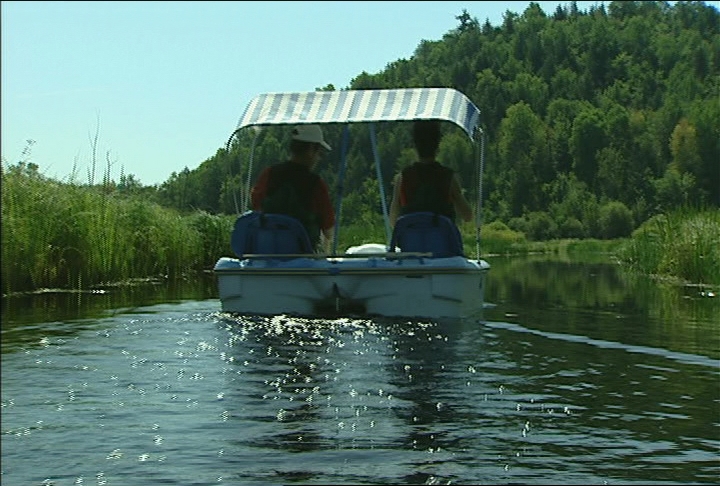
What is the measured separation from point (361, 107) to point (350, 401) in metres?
6.10

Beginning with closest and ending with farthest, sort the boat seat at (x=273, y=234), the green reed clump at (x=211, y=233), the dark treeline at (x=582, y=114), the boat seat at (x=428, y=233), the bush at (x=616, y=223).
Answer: the boat seat at (x=428, y=233)
the boat seat at (x=273, y=234)
the green reed clump at (x=211, y=233)
the bush at (x=616, y=223)
the dark treeline at (x=582, y=114)

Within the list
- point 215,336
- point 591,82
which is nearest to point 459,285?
point 215,336

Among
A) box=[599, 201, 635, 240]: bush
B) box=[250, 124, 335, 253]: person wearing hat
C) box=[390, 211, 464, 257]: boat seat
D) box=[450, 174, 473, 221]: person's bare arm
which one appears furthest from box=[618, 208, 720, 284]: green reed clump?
box=[599, 201, 635, 240]: bush

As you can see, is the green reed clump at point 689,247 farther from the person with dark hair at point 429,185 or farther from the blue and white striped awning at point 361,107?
the person with dark hair at point 429,185

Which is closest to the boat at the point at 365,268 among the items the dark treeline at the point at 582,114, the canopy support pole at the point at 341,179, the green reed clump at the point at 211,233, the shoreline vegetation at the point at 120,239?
the canopy support pole at the point at 341,179

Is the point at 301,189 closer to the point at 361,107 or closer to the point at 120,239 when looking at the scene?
the point at 361,107

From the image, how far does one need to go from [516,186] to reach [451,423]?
4879 inches

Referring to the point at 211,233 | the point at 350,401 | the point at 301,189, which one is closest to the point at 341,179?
the point at 301,189

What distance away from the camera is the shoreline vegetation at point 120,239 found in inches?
643

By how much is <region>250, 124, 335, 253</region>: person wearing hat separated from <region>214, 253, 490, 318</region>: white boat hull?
2.32 ft

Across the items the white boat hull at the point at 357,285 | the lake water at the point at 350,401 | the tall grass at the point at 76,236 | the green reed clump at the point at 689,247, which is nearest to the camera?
the lake water at the point at 350,401

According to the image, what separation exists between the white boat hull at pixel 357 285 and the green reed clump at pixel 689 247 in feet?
35.4

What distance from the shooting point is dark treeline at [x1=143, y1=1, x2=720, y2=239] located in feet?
381

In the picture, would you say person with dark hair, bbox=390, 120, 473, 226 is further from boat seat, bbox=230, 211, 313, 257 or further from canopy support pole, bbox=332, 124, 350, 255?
canopy support pole, bbox=332, 124, 350, 255
